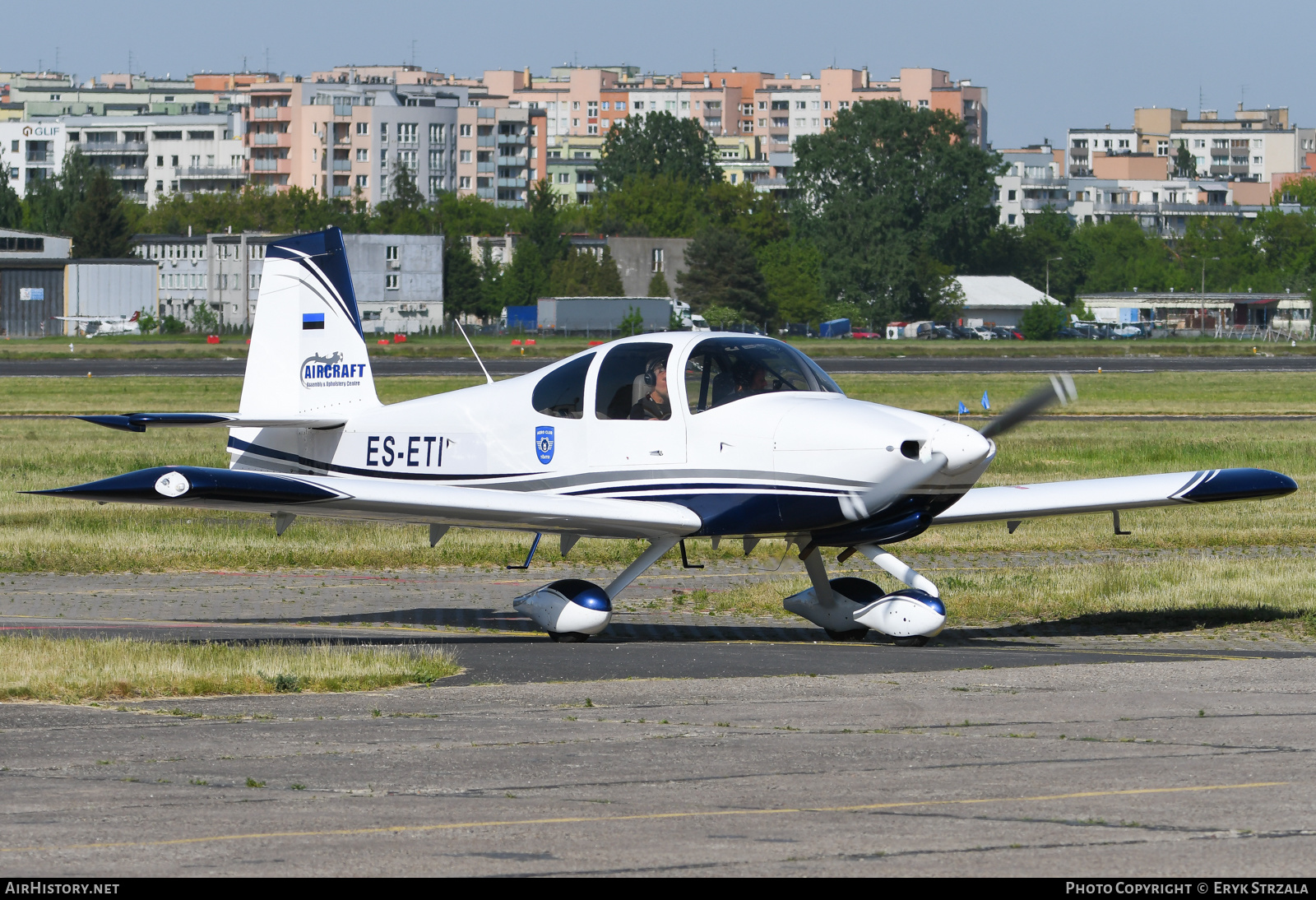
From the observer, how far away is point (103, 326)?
112m

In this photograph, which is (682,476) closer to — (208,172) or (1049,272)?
(1049,272)

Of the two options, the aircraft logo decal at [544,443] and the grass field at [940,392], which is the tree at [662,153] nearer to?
the grass field at [940,392]

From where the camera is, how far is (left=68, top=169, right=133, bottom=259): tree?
135500 mm

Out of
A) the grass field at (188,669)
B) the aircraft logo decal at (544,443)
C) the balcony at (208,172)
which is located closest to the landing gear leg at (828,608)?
the aircraft logo decal at (544,443)

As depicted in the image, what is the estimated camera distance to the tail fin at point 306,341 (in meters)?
15.5

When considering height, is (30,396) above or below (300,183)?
below

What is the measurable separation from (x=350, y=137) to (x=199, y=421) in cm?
17339

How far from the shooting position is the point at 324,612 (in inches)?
580

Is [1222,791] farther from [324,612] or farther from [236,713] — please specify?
[324,612]

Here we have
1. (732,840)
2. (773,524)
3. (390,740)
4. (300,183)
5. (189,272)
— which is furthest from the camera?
(300,183)

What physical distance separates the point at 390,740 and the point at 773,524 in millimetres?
4318
